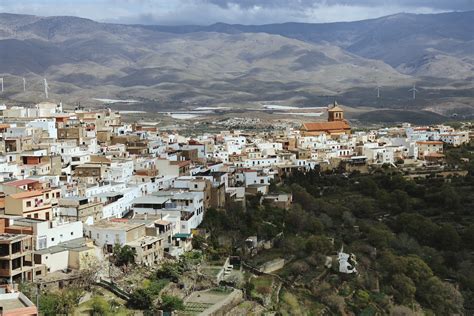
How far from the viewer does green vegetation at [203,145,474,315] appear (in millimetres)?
22875

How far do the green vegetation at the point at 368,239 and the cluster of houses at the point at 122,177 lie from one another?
51.2 inches

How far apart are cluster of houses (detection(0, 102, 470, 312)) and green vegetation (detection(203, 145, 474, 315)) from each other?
4.27ft

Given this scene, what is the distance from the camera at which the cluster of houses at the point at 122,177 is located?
781 inches

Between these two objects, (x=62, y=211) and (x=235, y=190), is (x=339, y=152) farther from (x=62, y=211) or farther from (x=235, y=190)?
(x=62, y=211)

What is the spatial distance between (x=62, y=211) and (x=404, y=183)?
61.8 ft

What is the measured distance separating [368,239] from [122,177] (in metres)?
8.90

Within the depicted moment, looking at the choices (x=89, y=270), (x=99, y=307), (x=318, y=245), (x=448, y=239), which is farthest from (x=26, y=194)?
(x=448, y=239)

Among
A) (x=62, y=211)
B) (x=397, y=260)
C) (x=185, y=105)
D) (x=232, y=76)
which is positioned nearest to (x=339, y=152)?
(x=397, y=260)

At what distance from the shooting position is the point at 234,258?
75.5 ft

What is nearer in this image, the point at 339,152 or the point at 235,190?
the point at 235,190

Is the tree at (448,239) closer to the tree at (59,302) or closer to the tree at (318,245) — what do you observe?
the tree at (318,245)

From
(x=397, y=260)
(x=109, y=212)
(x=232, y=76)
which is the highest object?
(x=232, y=76)

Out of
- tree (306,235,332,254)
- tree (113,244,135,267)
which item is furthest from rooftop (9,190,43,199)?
tree (306,235,332,254)

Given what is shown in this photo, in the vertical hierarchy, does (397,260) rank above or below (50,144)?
below
